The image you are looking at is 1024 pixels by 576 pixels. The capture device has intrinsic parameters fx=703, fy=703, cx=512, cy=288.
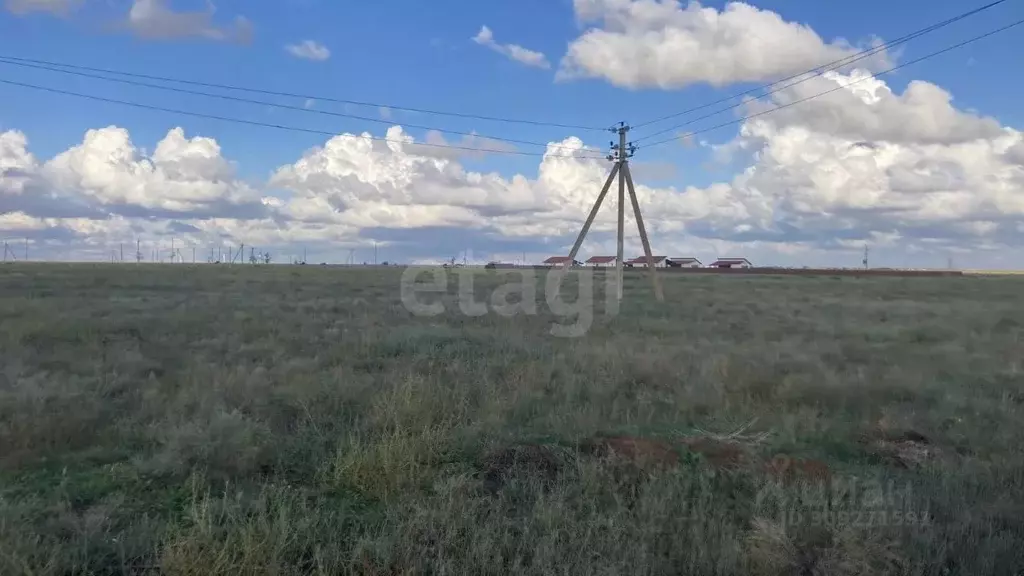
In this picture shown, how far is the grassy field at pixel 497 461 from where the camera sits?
4.67m

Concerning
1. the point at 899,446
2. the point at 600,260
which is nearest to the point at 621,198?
the point at 899,446

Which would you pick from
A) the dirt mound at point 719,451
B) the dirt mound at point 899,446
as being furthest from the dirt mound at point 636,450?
the dirt mound at point 899,446

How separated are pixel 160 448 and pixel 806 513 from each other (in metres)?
5.75

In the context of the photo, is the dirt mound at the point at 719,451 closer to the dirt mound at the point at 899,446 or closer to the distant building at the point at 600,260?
the dirt mound at the point at 899,446

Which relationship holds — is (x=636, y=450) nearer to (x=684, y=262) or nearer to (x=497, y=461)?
(x=497, y=461)

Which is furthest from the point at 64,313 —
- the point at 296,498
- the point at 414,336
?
the point at 296,498

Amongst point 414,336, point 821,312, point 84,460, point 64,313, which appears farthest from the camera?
point 821,312

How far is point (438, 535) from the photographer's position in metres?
4.84

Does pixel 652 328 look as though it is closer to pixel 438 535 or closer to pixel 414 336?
pixel 414 336

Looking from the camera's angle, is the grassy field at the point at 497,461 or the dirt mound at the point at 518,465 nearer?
the grassy field at the point at 497,461

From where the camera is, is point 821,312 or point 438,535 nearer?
point 438,535

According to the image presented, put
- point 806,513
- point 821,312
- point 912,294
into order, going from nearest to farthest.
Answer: point 806,513 < point 821,312 < point 912,294

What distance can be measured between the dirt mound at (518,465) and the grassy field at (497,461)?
0.03m

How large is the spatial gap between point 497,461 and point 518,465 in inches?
8.7
